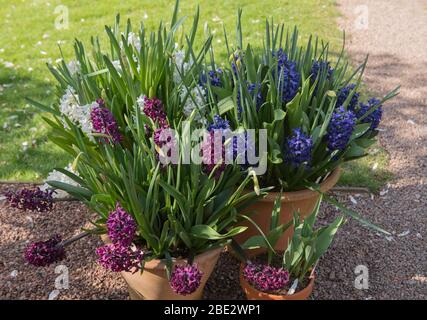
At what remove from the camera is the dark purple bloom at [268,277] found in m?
2.09

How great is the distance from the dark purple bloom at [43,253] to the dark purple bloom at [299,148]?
1.04 metres

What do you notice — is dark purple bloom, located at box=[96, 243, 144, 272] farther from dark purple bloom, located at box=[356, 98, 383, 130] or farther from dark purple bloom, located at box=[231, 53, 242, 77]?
dark purple bloom, located at box=[356, 98, 383, 130]

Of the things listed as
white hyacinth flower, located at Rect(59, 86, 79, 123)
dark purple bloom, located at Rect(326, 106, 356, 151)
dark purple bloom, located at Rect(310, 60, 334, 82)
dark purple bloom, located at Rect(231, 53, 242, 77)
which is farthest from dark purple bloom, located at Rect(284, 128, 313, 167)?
white hyacinth flower, located at Rect(59, 86, 79, 123)

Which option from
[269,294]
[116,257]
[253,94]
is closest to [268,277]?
[269,294]

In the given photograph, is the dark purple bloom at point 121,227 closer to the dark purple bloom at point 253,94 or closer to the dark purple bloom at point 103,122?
the dark purple bloom at point 103,122

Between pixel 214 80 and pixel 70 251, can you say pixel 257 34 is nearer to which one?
pixel 214 80

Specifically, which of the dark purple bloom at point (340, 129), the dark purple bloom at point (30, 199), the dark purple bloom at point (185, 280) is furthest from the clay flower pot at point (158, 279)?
the dark purple bloom at point (340, 129)

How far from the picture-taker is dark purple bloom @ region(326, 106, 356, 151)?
2330 millimetres

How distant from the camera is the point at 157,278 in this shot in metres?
2.20

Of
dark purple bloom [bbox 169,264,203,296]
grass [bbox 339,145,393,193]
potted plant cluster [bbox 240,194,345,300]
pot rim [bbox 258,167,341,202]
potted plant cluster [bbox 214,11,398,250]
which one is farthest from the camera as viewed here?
grass [bbox 339,145,393,193]

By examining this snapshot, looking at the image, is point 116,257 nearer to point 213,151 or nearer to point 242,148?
point 213,151

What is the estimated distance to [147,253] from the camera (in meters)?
2.17

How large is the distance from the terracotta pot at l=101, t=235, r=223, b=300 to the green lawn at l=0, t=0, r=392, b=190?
4.64 ft

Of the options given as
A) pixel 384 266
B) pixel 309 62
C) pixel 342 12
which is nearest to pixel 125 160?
pixel 309 62
